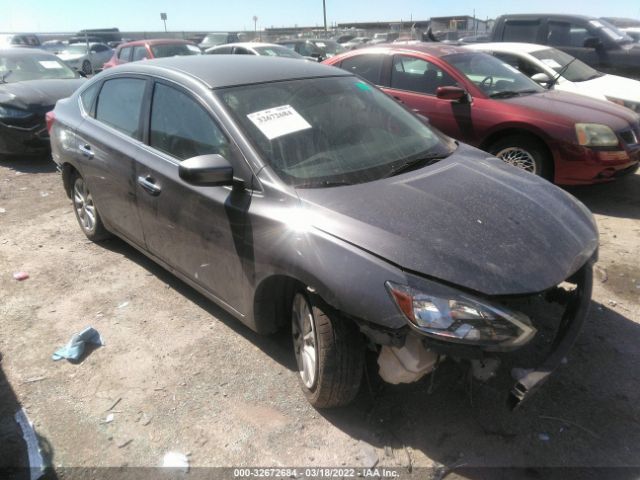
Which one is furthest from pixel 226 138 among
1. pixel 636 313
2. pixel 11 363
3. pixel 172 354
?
pixel 636 313

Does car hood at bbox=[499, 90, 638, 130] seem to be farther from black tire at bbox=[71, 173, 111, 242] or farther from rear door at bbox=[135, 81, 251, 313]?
black tire at bbox=[71, 173, 111, 242]

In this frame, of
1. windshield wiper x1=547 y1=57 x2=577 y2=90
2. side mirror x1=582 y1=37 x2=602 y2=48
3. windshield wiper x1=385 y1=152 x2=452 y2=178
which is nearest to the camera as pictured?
windshield wiper x1=385 y1=152 x2=452 y2=178

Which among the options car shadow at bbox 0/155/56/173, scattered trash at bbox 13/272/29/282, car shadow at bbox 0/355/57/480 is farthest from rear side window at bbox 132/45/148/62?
car shadow at bbox 0/355/57/480

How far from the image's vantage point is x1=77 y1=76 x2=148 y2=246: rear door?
11.5 ft

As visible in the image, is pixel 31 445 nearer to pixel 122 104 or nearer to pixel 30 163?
pixel 122 104

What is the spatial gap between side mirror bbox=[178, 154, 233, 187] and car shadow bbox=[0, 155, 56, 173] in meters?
5.66

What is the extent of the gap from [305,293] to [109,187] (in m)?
2.09

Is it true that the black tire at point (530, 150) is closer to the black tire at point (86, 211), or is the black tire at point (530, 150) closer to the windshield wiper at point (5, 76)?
the black tire at point (86, 211)

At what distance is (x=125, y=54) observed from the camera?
1198cm

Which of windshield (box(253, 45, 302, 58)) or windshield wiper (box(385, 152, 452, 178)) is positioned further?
windshield (box(253, 45, 302, 58))

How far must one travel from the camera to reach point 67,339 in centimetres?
329

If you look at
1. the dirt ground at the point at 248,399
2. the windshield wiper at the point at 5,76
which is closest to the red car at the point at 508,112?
the dirt ground at the point at 248,399

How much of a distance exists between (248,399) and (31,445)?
3.54ft

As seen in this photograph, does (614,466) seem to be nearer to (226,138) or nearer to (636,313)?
(636,313)
